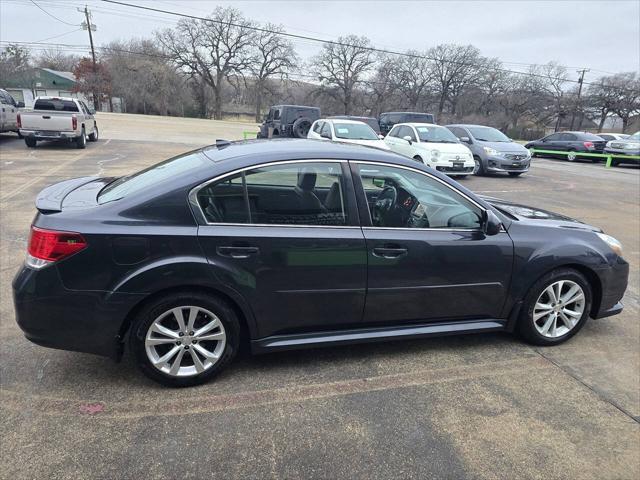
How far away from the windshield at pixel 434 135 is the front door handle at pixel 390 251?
11.3 metres

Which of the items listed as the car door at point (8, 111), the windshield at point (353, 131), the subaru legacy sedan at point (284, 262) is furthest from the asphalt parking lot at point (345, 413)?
the car door at point (8, 111)

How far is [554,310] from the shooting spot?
3.58 metres

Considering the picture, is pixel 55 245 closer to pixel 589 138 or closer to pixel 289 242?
pixel 289 242

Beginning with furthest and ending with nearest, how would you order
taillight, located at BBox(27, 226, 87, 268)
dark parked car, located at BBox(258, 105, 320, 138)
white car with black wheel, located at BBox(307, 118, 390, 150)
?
1. dark parked car, located at BBox(258, 105, 320, 138)
2. white car with black wheel, located at BBox(307, 118, 390, 150)
3. taillight, located at BBox(27, 226, 87, 268)

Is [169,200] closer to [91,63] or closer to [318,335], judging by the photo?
[318,335]

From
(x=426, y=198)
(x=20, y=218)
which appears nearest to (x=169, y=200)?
(x=426, y=198)

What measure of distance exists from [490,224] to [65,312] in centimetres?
289

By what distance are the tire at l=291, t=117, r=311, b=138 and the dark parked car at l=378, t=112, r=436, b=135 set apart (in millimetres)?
5763

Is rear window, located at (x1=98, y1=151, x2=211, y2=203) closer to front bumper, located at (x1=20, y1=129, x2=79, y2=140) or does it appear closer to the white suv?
the white suv

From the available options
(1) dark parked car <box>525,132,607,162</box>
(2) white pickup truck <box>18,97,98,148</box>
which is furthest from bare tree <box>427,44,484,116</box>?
(2) white pickup truck <box>18,97,98,148</box>

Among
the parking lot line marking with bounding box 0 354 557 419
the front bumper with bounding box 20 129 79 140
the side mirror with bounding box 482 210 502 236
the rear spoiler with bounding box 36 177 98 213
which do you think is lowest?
the parking lot line marking with bounding box 0 354 557 419

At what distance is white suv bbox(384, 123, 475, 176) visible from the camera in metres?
12.9

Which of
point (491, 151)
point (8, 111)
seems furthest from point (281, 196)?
point (8, 111)

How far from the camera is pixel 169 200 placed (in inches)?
108
